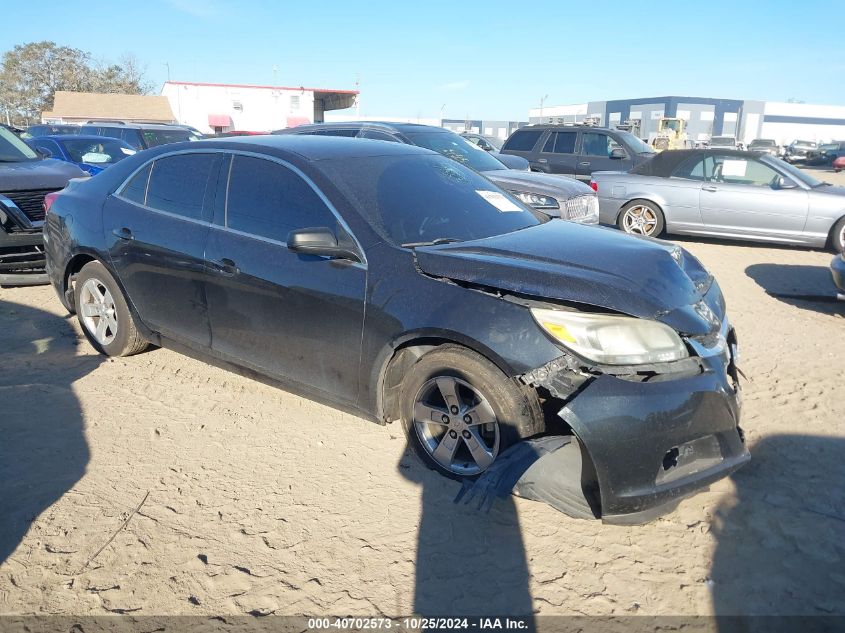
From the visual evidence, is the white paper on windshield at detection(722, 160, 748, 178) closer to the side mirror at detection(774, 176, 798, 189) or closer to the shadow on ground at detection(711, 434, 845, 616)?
the side mirror at detection(774, 176, 798, 189)

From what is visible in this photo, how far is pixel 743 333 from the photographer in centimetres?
565

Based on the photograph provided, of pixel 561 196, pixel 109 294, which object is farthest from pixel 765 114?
pixel 109 294

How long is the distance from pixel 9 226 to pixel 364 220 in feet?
16.1

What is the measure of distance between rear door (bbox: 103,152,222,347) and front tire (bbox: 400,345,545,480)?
162 centimetres

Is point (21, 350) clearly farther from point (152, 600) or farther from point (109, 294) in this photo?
point (152, 600)

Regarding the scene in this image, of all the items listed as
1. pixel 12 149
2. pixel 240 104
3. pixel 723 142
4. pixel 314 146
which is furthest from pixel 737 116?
pixel 314 146

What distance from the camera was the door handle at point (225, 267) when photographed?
3840 mm

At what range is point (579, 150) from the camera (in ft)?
42.4

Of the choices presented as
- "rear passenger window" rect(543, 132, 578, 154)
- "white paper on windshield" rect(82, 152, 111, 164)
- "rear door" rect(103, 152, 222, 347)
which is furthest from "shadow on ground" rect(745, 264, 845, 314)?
"white paper on windshield" rect(82, 152, 111, 164)

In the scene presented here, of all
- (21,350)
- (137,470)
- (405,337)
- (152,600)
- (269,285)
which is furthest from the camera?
(21,350)

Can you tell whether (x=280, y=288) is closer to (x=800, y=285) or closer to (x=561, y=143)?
(x=800, y=285)

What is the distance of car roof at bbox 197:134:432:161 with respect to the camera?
13.1 feet

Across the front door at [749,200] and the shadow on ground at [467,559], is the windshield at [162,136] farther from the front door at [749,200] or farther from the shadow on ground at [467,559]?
the shadow on ground at [467,559]

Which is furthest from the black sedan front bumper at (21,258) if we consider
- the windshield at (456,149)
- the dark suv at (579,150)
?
the dark suv at (579,150)
